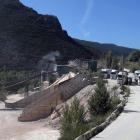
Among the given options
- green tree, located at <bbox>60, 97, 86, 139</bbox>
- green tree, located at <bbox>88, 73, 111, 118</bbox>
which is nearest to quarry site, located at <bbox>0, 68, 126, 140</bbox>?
green tree, located at <bbox>88, 73, 111, 118</bbox>

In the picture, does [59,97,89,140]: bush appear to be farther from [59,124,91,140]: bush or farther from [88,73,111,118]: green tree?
[88,73,111,118]: green tree

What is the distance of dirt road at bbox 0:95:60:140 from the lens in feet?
50.9

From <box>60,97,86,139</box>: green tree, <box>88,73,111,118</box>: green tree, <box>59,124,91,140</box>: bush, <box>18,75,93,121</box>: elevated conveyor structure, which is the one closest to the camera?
<box>59,124,91,140</box>: bush

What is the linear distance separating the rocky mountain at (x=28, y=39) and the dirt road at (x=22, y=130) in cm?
2395

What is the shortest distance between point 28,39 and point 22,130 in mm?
47103

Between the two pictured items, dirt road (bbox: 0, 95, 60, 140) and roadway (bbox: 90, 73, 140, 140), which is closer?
roadway (bbox: 90, 73, 140, 140)

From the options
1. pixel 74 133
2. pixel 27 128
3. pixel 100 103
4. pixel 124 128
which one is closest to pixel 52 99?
pixel 27 128

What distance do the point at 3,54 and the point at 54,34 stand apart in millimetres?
26776

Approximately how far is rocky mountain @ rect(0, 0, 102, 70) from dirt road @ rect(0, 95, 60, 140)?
2395 centimetres

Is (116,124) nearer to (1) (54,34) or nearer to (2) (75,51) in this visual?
(2) (75,51)

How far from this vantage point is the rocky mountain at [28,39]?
4738 centimetres

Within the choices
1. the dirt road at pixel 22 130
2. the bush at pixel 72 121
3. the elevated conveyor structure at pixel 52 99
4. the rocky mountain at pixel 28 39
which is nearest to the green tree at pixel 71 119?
the bush at pixel 72 121

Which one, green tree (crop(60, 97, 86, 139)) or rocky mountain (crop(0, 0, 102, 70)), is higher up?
rocky mountain (crop(0, 0, 102, 70))

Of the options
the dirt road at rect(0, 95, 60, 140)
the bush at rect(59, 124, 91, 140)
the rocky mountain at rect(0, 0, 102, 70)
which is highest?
the rocky mountain at rect(0, 0, 102, 70)
